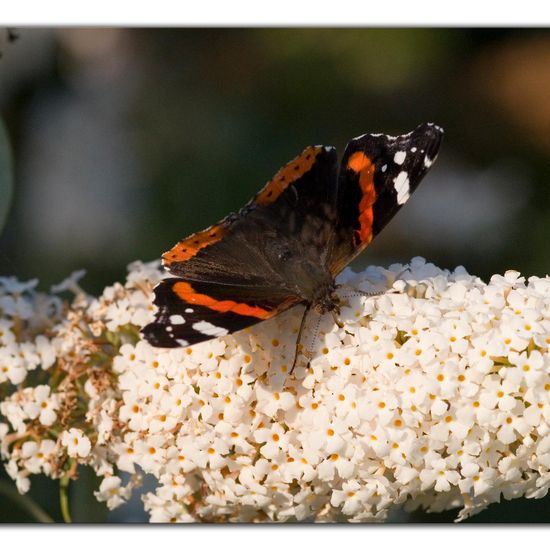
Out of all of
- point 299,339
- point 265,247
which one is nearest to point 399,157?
point 265,247

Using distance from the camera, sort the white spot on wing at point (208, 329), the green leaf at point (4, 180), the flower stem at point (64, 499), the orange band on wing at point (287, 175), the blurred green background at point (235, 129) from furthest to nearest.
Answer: the blurred green background at point (235, 129) < the green leaf at point (4, 180) < the flower stem at point (64, 499) < the orange band on wing at point (287, 175) < the white spot on wing at point (208, 329)

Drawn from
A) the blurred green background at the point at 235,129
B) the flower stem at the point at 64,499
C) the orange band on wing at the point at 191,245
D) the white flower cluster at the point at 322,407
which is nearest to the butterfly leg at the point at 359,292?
the white flower cluster at the point at 322,407

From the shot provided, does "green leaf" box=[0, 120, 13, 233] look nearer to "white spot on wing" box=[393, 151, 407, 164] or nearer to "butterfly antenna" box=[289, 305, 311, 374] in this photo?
"butterfly antenna" box=[289, 305, 311, 374]

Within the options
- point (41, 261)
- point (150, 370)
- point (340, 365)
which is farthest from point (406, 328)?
point (41, 261)

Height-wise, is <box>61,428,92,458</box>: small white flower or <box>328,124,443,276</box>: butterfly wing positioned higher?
<box>328,124,443,276</box>: butterfly wing

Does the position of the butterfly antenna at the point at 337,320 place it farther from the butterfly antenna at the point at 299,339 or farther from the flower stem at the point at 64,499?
the flower stem at the point at 64,499

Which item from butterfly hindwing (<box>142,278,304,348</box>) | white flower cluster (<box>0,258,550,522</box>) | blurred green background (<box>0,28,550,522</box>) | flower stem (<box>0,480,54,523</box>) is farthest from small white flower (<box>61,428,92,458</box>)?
blurred green background (<box>0,28,550,522</box>)

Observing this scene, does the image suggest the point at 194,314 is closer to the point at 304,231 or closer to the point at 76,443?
the point at 304,231
